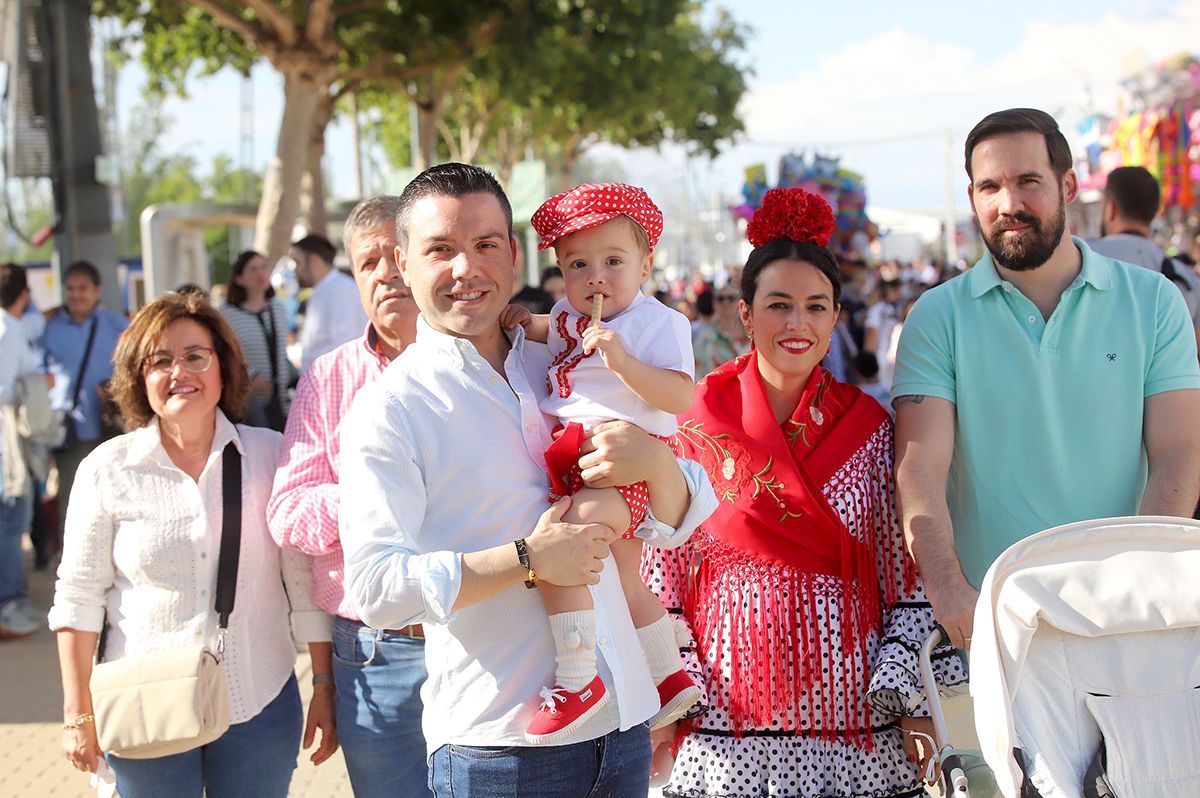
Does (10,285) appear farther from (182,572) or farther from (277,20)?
(277,20)

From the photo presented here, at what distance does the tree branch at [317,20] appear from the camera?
13.5 metres

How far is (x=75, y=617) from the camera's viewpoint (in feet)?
A: 10.5

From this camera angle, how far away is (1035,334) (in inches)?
125

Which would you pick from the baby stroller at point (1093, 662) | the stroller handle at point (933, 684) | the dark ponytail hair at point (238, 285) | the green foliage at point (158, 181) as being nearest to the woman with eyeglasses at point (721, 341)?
the dark ponytail hair at point (238, 285)

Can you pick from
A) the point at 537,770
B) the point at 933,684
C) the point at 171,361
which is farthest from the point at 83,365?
the point at 933,684

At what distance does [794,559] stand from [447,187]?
4.26ft

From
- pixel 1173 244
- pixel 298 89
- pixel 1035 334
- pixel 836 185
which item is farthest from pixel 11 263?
pixel 1173 244

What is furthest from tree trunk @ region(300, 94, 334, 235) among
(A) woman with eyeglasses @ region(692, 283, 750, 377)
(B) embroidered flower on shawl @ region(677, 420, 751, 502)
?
(B) embroidered flower on shawl @ region(677, 420, 751, 502)

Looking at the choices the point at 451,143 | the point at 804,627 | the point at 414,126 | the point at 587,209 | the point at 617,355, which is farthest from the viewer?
the point at 451,143

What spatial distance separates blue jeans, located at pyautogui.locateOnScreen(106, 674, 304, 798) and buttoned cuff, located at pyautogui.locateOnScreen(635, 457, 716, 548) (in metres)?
1.36

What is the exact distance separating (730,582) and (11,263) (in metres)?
7.15

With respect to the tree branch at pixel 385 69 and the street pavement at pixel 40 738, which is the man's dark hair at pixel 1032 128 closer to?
the street pavement at pixel 40 738

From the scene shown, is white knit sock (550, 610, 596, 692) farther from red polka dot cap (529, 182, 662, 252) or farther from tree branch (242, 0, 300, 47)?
tree branch (242, 0, 300, 47)

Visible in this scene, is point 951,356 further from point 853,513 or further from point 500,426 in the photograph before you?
point 500,426
